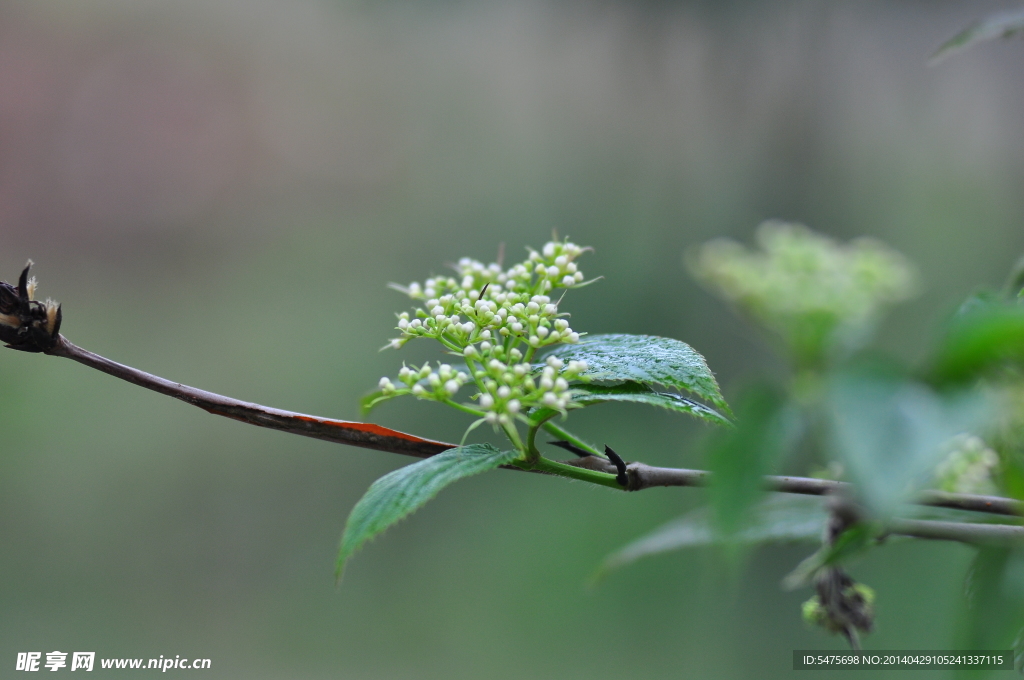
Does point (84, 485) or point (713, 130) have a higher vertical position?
point (713, 130)

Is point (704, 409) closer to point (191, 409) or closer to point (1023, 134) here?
point (191, 409)

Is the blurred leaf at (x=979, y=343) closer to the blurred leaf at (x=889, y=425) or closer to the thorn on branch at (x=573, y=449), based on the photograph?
the blurred leaf at (x=889, y=425)

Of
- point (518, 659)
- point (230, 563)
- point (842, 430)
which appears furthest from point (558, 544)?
point (842, 430)

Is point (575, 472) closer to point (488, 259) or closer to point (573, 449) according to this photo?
point (573, 449)

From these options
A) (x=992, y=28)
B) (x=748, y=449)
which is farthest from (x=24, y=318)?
(x=992, y=28)

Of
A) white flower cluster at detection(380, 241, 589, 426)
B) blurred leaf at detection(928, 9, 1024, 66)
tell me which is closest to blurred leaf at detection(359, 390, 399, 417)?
white flower cluster at detection(380, 241, 589, 426)

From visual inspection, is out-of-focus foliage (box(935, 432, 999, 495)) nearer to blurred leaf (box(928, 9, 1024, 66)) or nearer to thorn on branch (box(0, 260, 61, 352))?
blurred leaf (box(928, 9, 1024, 66))
